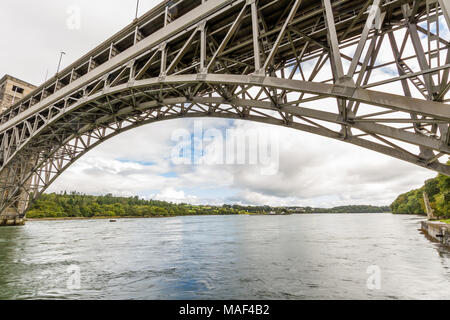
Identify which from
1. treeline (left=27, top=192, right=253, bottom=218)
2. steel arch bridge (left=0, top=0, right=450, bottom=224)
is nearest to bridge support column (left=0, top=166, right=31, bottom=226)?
steel arch bridge (left=0, top=0, right=450, bottom=224)

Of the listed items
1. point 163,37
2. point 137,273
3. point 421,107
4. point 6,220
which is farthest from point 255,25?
point 6,220

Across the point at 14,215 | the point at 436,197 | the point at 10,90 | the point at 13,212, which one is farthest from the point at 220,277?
the point at 436,197

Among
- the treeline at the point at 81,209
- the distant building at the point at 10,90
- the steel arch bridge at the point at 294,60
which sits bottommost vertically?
the treeline at the point at 81,209

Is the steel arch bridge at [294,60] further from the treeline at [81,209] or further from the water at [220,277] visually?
the treeline at [81,209]

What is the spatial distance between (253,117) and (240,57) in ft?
9.41

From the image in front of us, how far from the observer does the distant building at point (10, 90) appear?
27.6m

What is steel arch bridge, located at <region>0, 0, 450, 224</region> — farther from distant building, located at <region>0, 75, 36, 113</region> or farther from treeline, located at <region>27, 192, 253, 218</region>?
treeline, located at <region>27, 192, 253, 218</region>

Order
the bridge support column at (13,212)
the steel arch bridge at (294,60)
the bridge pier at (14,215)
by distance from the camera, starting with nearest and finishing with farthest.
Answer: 1. the steel arch bridge at (294,60)
2. the bridge support column at (13,212)
3. the bridge pier at (14,215)

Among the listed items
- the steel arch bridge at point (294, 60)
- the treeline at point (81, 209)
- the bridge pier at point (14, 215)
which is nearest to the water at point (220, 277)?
the steel arch bridge at point (294, 60)

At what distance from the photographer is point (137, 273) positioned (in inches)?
324

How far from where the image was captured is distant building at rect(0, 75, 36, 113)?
90.6ft

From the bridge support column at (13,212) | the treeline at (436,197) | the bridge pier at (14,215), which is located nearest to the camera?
the treeline at (436,197)

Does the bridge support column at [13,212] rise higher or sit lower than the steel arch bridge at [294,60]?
lower
